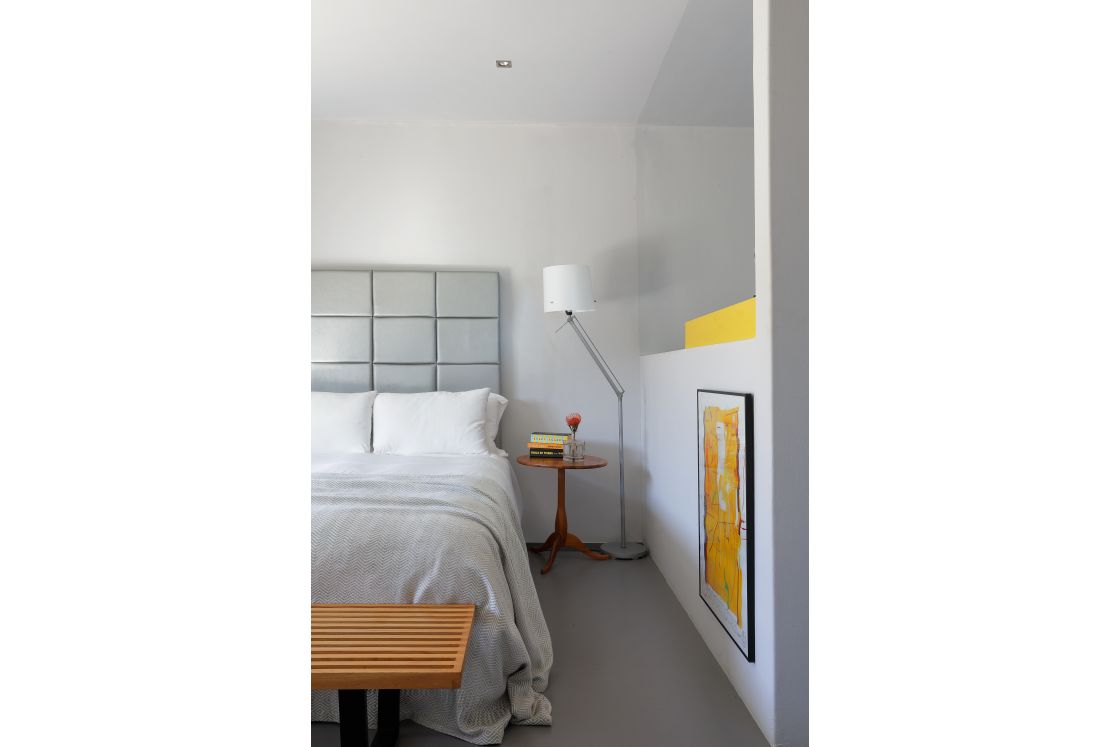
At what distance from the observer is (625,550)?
164 inches

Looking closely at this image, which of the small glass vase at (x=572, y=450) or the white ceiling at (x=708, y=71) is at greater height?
the white ceiling at (x=708, y=71)

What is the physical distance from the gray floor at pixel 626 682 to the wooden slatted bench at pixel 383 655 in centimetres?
25

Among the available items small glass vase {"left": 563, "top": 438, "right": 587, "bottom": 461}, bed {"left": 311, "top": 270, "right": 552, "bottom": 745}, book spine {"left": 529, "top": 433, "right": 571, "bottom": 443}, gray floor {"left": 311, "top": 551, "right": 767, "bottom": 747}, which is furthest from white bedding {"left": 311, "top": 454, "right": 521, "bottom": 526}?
gray floor {"left": 311, "top": 551, "right": 767, "bottom": 747}

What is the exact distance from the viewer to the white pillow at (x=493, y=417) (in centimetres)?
407

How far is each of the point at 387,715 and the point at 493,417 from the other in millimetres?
2290

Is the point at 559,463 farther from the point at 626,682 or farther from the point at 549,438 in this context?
the point at 626,682

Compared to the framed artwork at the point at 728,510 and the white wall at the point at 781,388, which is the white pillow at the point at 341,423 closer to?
the framed artwork at the point at 728,510

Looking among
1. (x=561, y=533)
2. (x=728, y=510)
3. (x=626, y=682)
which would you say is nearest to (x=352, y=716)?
(x=626, y=682)

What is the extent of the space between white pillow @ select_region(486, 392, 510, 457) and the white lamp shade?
66 centimetres

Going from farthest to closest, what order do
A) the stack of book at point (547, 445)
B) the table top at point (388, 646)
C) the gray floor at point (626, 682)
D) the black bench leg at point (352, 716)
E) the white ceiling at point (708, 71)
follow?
the stack of book at point (547, 445)
the white ceiling at point (708, 71)
the gray floor at point (626, 682)
the black bench leg at point (352, 716)
the table top at point (388, 646)

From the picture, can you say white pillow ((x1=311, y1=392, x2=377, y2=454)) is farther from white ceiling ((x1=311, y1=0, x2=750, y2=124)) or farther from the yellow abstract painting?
the yellow abstract painting

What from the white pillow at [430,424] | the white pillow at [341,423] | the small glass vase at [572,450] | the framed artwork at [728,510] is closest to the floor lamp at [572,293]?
the small glass vase at [572,450]

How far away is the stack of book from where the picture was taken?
4029mm
